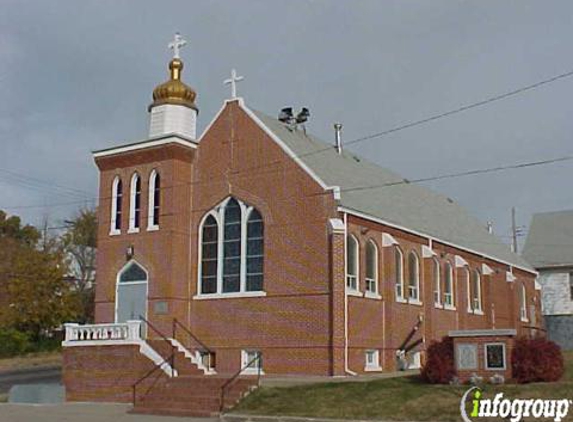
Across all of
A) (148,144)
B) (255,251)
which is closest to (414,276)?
(255,251)

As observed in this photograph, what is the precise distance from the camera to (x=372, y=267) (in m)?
31.6

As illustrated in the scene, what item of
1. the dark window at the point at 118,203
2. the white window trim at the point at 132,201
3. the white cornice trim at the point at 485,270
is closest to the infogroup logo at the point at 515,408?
the white window trim at the point at 132,201

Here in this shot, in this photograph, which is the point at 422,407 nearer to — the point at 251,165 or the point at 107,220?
the point at 251,165

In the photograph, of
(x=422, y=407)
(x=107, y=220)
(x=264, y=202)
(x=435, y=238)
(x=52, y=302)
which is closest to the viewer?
(x=422, y=407)

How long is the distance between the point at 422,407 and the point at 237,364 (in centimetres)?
1147

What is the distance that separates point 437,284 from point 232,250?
11.1m

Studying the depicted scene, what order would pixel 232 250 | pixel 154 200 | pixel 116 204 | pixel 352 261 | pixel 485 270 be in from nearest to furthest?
pixel 352 261 < pixel 232 250 < pixel 154 200 < pixel 116 204 < pixel 485 270

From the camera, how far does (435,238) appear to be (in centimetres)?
3703

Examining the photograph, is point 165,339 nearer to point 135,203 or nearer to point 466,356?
point 135,203

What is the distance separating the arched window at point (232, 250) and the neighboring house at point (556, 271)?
27517mm

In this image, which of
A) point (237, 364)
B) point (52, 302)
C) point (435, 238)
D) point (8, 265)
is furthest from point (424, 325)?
point (8, 265)

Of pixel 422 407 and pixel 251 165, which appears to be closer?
pixel 422 407

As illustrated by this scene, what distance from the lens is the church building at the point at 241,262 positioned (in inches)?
1111

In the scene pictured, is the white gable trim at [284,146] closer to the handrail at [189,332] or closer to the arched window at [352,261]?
the arched window at [352,261]
